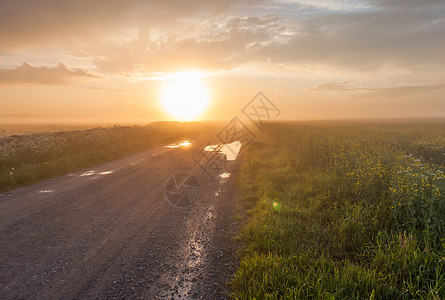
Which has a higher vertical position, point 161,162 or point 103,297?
point 161,162

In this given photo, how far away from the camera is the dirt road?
4199 mm

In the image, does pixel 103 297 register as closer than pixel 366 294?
No

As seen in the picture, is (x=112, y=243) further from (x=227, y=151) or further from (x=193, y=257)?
(x=227, y=151)

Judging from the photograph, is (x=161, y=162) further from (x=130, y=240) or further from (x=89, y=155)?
(x=130, y=240)

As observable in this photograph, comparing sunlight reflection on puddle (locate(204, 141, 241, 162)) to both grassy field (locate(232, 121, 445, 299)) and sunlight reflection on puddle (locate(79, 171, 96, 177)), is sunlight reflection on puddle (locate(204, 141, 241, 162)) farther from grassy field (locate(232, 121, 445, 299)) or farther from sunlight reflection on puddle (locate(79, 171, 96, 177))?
sunlight reflection on puddle (locate(79, 171, 96, 177))

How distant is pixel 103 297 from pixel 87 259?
1.37 meters

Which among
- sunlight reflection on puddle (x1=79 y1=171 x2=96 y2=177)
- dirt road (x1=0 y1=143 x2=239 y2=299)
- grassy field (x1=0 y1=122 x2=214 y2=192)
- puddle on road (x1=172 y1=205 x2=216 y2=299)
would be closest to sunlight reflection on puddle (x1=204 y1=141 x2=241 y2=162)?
grassy field (x1=0 y1=122 x2=214 y2=192)

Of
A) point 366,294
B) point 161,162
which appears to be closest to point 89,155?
point 161,162

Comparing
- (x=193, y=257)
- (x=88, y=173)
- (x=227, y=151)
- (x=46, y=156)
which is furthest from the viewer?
(x=227, y=151)

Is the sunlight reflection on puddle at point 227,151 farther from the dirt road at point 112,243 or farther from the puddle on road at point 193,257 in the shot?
the puddle on road at point 193,257

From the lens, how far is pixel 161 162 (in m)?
15.3

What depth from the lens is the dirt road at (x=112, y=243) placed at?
13.8 feet

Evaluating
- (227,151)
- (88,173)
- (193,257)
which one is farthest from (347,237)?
(227,151)

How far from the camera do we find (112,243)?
5633 millimetres
